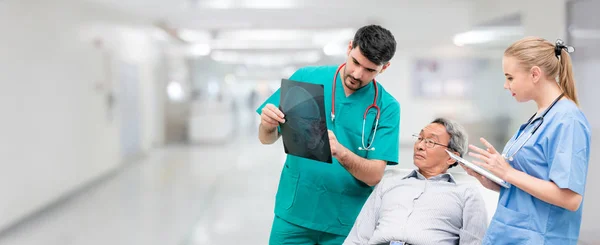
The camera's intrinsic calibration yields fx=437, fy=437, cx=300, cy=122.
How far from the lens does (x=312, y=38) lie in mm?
3564

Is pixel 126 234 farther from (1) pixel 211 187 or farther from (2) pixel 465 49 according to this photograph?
(2) pixel 465 49

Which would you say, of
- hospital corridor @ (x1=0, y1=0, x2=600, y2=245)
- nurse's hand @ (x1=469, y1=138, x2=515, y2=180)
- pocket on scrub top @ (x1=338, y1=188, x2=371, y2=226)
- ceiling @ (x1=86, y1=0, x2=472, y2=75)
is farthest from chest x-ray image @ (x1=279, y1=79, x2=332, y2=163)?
ceiling @ (x1=86, y1=0, x2=472, y2=75)

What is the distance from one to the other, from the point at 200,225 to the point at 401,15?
2248 mm

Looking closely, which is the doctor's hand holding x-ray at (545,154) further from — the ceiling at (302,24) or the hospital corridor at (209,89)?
the ceiling at (302,24)

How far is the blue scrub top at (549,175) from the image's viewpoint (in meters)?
1.07

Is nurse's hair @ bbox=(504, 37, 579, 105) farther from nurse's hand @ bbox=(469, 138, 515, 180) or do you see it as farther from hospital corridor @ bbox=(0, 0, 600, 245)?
hospital corridor @ bbox=(0, 0, 600, 245)

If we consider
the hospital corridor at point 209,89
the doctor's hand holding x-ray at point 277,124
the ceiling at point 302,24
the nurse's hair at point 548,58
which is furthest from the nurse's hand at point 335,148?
the ceiling at point 302,24

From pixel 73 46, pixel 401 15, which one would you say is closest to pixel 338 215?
pixel 401 15

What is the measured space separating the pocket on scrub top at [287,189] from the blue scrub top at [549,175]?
2.19 ft

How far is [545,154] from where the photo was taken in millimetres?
1113

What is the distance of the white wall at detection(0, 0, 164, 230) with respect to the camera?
325 cm

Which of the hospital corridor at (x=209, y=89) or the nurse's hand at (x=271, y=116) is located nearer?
the nurse's hand at (x=271, y=116)

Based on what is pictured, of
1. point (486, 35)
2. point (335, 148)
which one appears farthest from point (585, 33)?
point (335, 148)

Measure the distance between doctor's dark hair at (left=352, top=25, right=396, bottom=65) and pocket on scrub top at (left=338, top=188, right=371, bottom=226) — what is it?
0.52 meters
